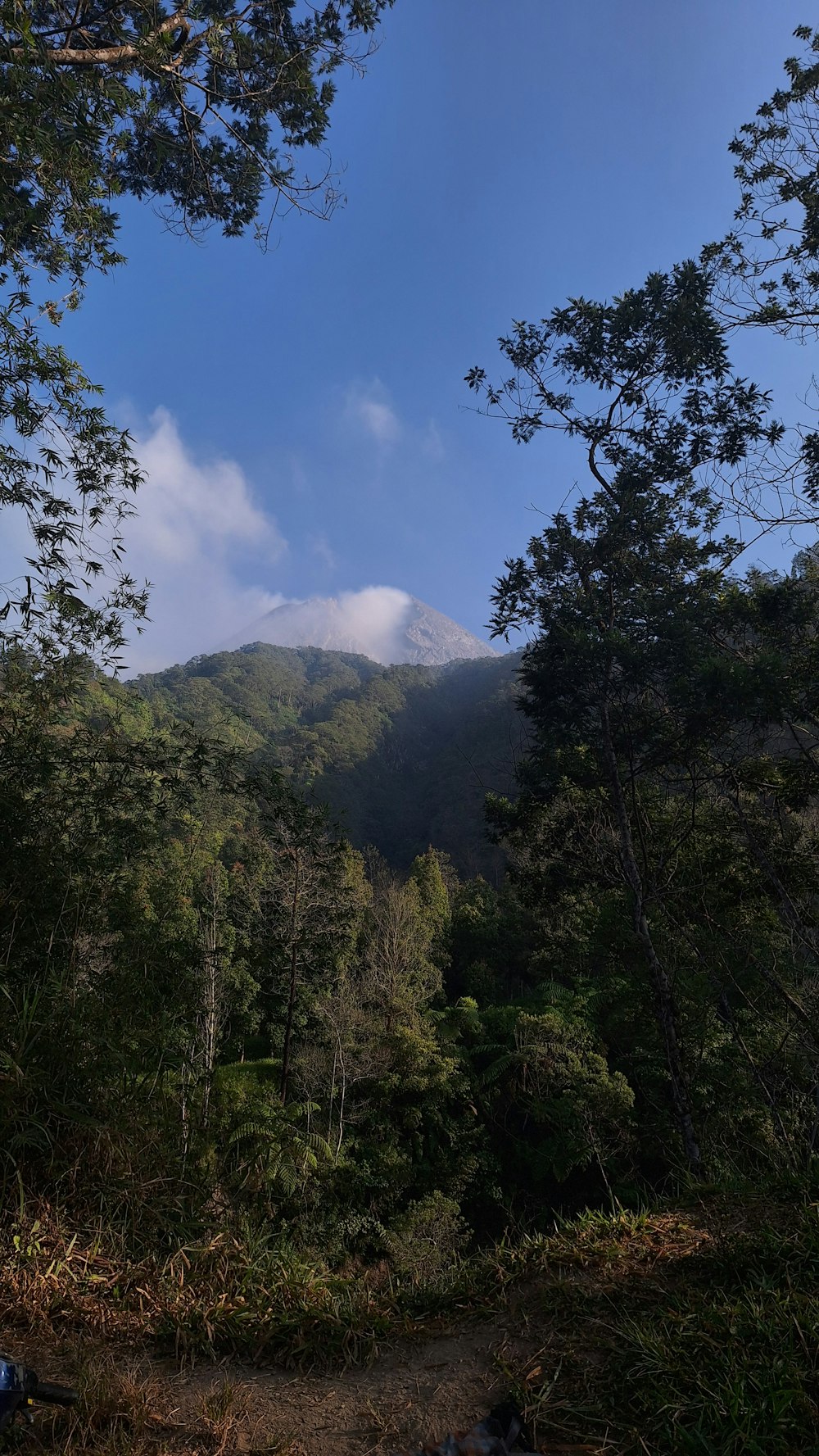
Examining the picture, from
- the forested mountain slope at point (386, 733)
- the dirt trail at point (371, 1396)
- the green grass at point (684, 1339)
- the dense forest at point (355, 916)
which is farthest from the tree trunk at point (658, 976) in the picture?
the forested mountain slope at point (386, 733)

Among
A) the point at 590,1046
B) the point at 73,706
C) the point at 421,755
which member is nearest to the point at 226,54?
the point at 73,706

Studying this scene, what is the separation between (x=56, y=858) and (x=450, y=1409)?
3.50 m

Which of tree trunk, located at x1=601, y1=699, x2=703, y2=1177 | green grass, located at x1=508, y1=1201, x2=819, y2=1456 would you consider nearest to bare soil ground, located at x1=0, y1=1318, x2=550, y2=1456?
green grass, located at x1=508, y1=1201, x2=819, y2=1456

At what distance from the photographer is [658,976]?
671 cm

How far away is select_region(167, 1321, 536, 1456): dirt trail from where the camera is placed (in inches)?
62.2

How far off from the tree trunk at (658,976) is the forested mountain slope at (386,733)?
3081cm

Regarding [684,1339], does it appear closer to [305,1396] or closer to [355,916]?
[305,1396]

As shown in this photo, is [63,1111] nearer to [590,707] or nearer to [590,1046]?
[590,707]

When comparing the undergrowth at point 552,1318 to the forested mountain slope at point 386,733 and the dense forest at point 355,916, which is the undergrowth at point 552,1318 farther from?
the forested mountain slope at point 386,733

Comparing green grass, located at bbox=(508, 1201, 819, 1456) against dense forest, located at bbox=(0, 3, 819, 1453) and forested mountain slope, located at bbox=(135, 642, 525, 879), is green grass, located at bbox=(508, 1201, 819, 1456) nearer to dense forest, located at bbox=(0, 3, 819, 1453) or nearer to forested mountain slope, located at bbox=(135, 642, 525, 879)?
dense forest, located at bbox=(0, 3, 819, 1453)

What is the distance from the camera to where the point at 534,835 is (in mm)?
8242

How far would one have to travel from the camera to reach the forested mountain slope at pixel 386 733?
6529cm

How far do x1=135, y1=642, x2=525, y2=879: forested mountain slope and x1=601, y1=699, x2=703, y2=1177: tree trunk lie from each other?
3081 centimetres

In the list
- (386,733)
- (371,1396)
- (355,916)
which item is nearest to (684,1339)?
(371,1396)
